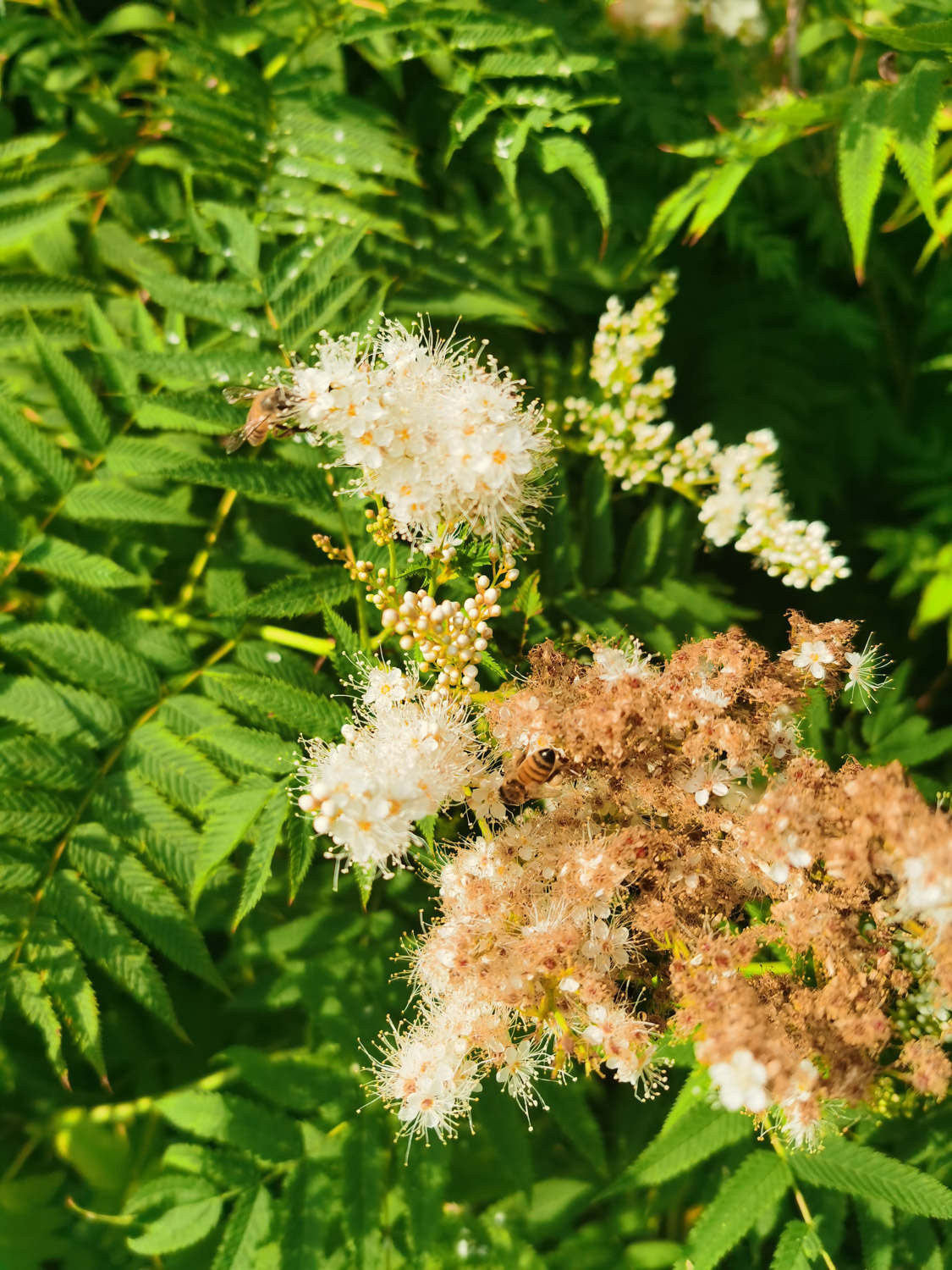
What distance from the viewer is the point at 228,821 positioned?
2.00 meters

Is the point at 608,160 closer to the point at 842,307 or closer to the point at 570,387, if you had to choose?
the point at 570,387

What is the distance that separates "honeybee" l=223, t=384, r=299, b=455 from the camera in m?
2.02

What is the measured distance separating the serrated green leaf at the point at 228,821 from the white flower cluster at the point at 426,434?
2.18 feet

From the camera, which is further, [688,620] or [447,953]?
[688,620]

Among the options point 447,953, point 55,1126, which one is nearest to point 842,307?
point 447,953

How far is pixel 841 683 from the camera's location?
1870mm

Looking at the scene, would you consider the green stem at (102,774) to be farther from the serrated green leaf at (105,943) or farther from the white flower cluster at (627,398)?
the white flower cluster at (627,398)

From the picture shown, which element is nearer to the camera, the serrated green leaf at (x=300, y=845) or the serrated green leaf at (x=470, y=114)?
the serrated green leaf at (x=300, y=845)

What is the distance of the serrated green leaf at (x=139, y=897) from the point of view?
88.0 inches

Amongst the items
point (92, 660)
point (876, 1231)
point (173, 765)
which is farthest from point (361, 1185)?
point (92, 660)

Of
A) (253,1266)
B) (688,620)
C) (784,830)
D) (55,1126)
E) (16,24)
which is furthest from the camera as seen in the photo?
(55,1126)

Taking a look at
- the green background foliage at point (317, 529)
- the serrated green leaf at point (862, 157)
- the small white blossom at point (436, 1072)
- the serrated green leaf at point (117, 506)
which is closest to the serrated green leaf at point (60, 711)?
the green background foliage at point (317, 529)

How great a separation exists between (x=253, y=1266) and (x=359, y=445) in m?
2.07

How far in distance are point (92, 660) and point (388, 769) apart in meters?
1.11
